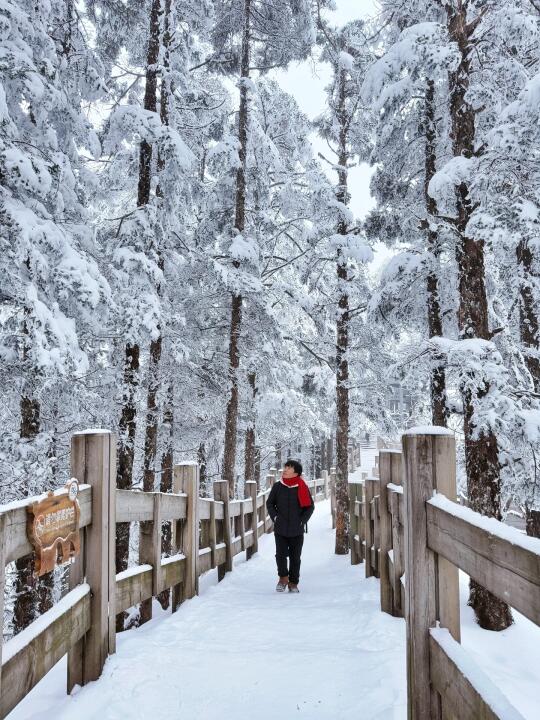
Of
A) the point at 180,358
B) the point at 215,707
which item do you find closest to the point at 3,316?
the point at 180,358

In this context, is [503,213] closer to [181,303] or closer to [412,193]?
[412,193]

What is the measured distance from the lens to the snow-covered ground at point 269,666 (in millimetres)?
3371

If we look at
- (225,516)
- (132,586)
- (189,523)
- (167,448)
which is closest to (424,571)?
(132,586)

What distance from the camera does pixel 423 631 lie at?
2684 millimetres

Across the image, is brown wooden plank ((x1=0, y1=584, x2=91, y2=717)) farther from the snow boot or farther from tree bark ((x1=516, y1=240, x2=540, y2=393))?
tree bark ((x1=516, y1=240, x2=540, y2=393))

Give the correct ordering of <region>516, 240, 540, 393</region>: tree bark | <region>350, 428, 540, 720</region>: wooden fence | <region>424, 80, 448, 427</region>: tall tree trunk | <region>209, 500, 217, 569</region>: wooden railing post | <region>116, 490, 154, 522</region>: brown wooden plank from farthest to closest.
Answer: <region>516, 240, 540, 393</region>: tree bark → <region>424, 80, 448, 427</region>: tall tree trunk → <region>209, 500, 217, 569</region>: wooden railing post → <region>116, 490, 154, 522</region>: brown wooden plank → <region>350, 428, 540, 720</region>: wooden fence

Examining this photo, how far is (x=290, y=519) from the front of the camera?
8.15 metres

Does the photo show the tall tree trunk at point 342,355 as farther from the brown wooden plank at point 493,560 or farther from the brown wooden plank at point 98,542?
the brown wooden plank at point 493,560

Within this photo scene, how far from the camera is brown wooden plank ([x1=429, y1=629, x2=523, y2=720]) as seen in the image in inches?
70.1

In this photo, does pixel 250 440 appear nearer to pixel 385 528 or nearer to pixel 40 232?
pixel 40 232

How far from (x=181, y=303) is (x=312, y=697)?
1139 centimetres

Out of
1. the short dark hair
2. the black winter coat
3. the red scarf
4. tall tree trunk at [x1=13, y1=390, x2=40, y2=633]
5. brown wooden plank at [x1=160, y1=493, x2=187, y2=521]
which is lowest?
tall tree trunk at [x1=13, y1=390, x2=40, y2=633]

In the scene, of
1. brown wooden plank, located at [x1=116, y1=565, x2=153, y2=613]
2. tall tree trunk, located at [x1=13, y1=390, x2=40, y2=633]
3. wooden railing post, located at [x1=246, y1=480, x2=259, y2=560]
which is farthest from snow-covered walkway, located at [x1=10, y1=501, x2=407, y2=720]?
wooden railing post, located at [x1=246, y1=480, x2=259, y2=560]

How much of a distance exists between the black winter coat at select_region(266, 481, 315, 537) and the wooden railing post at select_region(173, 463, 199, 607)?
6.25 feet
